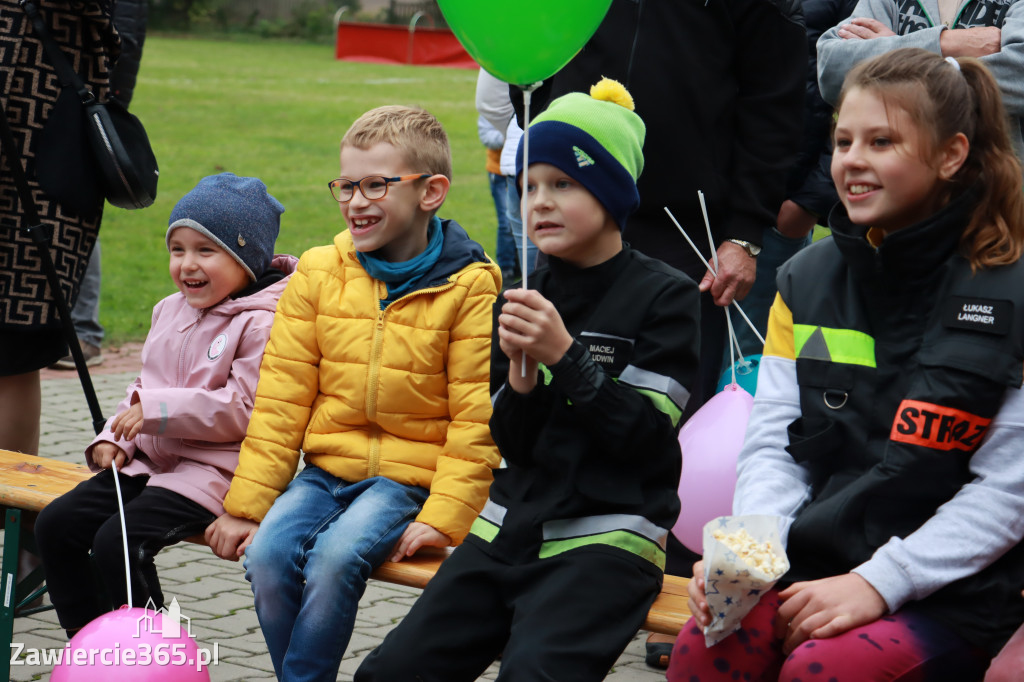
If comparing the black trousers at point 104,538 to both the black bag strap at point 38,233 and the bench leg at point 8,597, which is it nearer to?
the bench leg at point 8,597

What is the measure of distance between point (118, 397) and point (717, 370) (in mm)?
4242

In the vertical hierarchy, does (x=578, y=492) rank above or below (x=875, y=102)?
below

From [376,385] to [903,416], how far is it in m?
1.45

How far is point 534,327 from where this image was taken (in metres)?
2.69

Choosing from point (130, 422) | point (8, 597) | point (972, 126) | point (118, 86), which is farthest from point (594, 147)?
point (118, 86)

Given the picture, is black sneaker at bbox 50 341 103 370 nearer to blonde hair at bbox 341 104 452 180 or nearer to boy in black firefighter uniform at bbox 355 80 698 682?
blonde hair at bbox 341 104 452 180

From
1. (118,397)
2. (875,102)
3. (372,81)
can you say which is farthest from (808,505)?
(372,81)

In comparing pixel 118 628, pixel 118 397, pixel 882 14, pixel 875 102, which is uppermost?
pixel 882 14

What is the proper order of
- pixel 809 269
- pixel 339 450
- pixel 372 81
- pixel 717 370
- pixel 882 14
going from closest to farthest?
pixel 809 269, pixel 339 450, pixel 882 14, pixel 717 370, pixel 372 81

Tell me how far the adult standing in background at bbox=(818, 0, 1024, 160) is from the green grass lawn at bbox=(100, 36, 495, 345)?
21.0 ft

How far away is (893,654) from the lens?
7.88ft

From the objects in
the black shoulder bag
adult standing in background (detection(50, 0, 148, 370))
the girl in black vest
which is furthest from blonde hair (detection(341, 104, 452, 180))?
adult standing in background (detection(50, 0, 148, 370))

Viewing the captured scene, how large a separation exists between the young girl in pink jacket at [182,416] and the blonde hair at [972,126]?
1.96 metres

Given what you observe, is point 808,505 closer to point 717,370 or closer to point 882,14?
point 717,370
